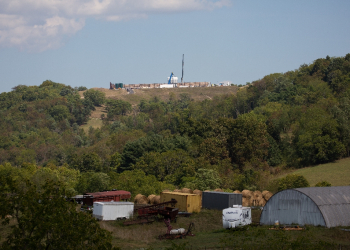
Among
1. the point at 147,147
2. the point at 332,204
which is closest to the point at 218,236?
the point at 332,204

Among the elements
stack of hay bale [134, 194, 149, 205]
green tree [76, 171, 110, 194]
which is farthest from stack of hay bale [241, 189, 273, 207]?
green tree [76, 171, 110, 194]

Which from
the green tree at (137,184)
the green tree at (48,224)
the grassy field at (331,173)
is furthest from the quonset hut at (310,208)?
the grassy field at (331,173)

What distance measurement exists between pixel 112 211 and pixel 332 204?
56.8 ft

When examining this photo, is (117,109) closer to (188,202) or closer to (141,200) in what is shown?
(141,200)

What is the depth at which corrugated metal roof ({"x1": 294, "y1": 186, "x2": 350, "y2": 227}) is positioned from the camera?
30.2 meters

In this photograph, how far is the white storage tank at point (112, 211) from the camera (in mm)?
35562

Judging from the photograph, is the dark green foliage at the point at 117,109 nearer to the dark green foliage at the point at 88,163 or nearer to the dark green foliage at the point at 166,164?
the dark green foliage at the point at 88,163

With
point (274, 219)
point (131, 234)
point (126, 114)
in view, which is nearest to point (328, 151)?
point (274, 219)

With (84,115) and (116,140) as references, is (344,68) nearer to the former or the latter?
(116,140)

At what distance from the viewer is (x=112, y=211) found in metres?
35.9

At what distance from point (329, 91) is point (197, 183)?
63.9 meters

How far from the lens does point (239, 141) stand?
257ft

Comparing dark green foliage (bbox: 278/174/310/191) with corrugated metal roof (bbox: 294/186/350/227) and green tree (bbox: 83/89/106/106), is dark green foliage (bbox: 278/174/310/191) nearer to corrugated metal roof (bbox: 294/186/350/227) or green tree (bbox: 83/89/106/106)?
corrugated metal roof (bbox: 294/186/350/227)

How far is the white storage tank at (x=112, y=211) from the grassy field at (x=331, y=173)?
30533 mm
